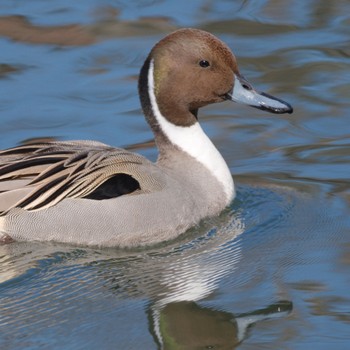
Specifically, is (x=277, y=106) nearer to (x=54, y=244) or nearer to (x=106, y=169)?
A: (x=106, y=169)

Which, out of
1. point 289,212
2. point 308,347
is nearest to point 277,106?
point 289,212

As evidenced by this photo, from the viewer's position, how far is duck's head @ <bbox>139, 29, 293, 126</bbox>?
7.48m

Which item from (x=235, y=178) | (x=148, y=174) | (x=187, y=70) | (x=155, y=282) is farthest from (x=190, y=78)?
(x=155, y=282)

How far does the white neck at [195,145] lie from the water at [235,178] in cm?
22

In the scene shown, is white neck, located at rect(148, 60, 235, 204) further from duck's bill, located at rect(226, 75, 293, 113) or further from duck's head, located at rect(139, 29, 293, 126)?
duck's bill, located at rect(226, 75, 293, 113)

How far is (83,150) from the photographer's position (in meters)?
7.30

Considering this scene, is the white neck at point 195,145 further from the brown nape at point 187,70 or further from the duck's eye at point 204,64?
the duck's eye at point 204,64

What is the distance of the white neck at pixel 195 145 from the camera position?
25.0 ft

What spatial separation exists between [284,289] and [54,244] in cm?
144

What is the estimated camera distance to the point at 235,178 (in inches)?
326

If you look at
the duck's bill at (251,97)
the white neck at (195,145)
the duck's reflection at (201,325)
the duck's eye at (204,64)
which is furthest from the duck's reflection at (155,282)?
the duck's eye at (204,64)

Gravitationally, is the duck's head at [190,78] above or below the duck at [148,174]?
above

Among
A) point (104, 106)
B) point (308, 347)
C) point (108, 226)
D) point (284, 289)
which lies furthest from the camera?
point (104, 106)

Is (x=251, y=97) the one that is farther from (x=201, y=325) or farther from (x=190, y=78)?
(x=201, y=325)
